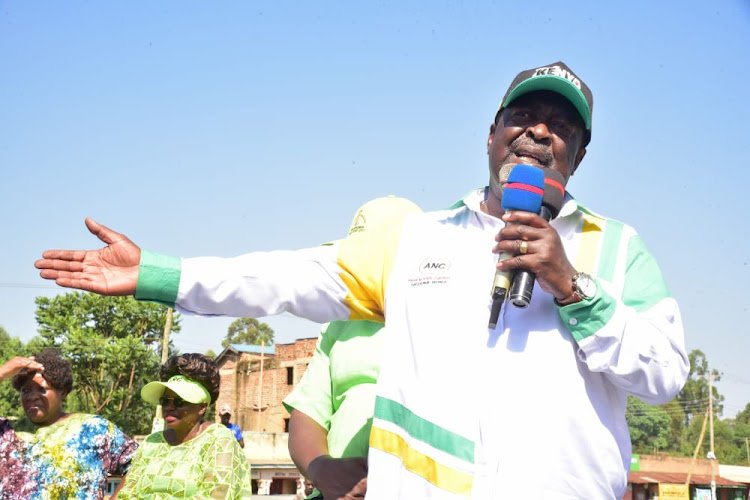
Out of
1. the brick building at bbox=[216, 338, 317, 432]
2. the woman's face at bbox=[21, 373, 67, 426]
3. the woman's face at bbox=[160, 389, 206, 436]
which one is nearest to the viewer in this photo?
the woman's face at bbox=[160, 389, 206, 436]

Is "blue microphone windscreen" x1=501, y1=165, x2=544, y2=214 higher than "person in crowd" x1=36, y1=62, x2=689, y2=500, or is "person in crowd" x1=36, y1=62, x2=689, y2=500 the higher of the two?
"blue microphone windscreen" x1=501, y1=165, x2=544, y2=214

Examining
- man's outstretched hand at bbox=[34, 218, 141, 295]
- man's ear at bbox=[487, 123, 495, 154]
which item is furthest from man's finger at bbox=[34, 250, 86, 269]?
man's ear at bbox=[487, 123, 495, 154]

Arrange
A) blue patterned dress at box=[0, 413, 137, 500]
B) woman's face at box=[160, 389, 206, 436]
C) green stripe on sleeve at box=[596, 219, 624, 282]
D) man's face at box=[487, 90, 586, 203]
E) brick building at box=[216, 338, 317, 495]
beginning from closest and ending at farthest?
1. green stripe on sleeve at box=[596, 219, 624, 282]
2. man's face at box=[487, 90, 586, 203]
3. woman's face at box=[160, 389, 206, 436]
4. blue patterned dress at box=[0, 413, 137, 500]
5. brick building at box=[216, 338, 317, 495]

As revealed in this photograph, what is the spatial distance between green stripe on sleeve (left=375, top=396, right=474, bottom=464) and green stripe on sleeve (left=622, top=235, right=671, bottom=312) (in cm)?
61

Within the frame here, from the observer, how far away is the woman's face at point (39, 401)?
590cm

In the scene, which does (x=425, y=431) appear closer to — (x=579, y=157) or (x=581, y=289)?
(x=581, y=289)

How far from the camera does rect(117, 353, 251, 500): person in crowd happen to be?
4.96m

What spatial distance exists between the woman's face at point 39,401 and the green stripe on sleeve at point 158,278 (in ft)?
13.5

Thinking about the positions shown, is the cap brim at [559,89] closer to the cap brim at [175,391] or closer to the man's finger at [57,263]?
the man's finger at [57,263]

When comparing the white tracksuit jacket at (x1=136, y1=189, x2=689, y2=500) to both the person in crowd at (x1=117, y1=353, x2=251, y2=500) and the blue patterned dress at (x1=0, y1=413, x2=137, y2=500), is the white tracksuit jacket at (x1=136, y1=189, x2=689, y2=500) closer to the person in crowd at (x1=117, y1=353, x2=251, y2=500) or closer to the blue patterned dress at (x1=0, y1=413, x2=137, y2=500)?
the person in crowd at (x1=117, y1=353, x2=251, y2=500)

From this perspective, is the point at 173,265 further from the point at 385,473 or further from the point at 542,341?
the point at 542,341

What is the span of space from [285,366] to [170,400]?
46.4m

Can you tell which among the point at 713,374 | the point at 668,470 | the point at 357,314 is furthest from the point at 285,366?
the point at 357,314

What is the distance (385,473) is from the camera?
2334 millimetres
